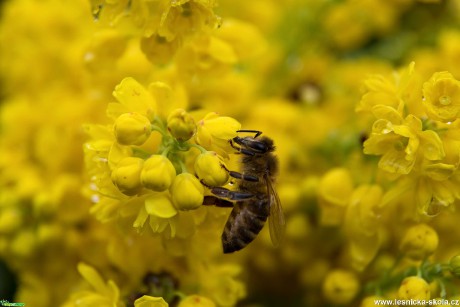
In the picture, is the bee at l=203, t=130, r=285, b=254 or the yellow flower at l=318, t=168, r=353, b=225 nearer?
the bee at l=203, t=130, r=285, b=254

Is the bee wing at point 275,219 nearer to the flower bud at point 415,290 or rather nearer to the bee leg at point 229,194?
the bee leg at point 229,194

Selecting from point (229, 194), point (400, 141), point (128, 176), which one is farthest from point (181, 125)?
point (400, 141)

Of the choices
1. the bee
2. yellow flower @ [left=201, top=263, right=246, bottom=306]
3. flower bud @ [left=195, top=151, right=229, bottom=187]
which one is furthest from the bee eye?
yellow flower @ [left=201, top=263, right=246, bottom=306]

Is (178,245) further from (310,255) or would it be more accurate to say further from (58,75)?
(58,75)

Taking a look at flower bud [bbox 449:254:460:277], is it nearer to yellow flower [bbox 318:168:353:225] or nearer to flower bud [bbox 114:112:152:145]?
yellow flower [bbox 318:168:353:225]

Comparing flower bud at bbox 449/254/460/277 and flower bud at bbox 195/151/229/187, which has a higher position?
flower bud at bbox 195/151/229/187

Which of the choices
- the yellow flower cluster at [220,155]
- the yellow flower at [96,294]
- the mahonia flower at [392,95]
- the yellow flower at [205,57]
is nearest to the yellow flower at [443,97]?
the yellow flower cluster at [220,155]
